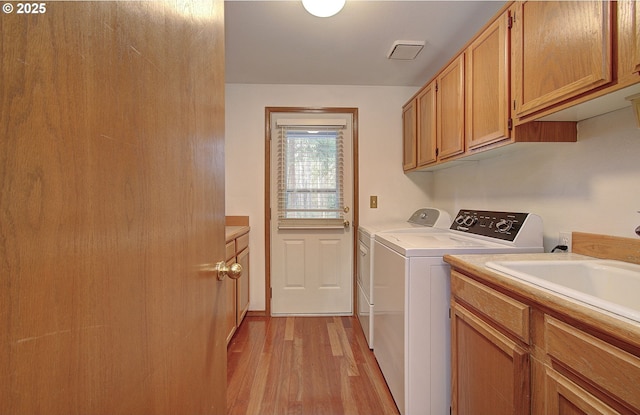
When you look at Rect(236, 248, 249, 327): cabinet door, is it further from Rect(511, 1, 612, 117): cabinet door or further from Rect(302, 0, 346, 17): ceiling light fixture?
Rect(511, 1, 612, 117): cabinet door

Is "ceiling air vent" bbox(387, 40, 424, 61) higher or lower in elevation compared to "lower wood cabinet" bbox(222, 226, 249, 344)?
higher

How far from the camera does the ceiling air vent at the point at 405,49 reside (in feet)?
6.60

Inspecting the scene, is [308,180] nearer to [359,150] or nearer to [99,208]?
[359,150]

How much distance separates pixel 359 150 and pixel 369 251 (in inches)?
44.0

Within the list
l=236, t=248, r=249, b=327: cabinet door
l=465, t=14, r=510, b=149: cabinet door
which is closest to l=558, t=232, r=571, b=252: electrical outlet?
l=465, t=14, r=510, b=149: cabinet door

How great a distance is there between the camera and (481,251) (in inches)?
52.6

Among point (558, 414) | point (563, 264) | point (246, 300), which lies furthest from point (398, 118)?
point (558, 414)

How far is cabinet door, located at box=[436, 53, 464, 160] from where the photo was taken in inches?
67.0

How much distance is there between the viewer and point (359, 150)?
2.78 m

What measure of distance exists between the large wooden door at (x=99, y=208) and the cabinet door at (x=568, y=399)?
3.04ft

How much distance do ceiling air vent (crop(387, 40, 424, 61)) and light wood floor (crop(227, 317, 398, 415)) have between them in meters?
2.31

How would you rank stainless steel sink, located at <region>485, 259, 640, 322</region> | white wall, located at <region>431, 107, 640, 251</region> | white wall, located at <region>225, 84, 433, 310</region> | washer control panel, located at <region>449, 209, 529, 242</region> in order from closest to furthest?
stainless steel sink, located at <region>485, 259, 640, 322</region> → white wall, located at <region>431, 107, 640, 251</region> → washer control panel, located at <region>449, 209, 529, 242</region> → white wall, located at <region>225, 84, 433, 310</region>

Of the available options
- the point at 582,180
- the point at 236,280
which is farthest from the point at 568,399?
the point at 236,280

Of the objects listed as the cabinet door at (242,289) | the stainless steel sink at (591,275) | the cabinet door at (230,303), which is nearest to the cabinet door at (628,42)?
the stainless steel sink at (591,275)
